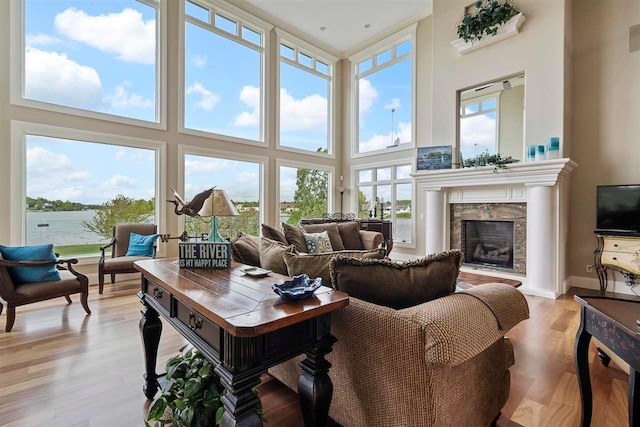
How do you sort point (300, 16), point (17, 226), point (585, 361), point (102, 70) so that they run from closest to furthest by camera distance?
point (585, 361) → point (17, 226) → point (102, 70) → point (300, 16)

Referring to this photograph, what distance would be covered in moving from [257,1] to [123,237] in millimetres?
5155

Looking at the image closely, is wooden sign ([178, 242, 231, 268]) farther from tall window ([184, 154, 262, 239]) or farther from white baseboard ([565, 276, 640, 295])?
white baseboard ([565, 276, 640, 295])

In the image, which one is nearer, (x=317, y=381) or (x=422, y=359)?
(x=422, y=359)

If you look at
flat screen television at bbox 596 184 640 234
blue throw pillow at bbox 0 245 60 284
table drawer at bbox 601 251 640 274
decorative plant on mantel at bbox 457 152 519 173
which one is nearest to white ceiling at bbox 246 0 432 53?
decorative plant on mantel at bbox 457 152 519 173

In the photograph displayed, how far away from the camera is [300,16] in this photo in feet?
21.1

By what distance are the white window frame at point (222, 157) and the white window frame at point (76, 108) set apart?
557mm

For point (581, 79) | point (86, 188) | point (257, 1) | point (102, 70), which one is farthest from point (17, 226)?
point (581, 79)

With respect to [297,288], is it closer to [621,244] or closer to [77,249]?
[621,244]

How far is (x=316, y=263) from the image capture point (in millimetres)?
1572

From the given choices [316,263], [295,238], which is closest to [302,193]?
[295,238]

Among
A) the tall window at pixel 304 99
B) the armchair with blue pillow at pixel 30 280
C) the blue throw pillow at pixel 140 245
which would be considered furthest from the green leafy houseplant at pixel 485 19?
the armchair with blue pillow at pixel 30 280

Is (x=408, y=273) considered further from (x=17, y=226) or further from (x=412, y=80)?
(x=412, y=80)

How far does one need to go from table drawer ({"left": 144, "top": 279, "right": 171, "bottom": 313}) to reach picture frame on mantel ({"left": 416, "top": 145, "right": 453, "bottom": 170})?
502 centimetres

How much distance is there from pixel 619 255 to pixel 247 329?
4723 millimetres
